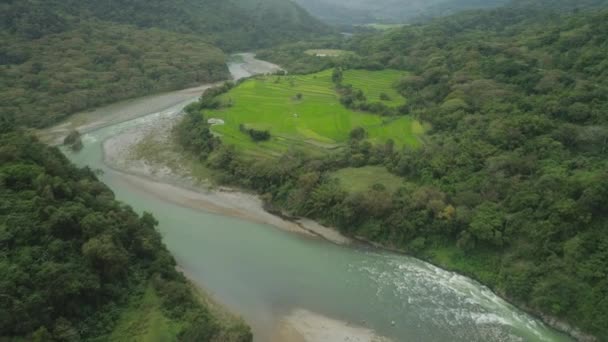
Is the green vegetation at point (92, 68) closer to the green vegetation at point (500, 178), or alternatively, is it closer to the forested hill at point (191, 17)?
the forested hill at point (191, 17)

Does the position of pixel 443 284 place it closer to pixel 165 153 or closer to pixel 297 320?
pixel 297 320

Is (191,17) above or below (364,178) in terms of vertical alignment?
above

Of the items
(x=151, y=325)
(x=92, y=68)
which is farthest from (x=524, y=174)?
(x=92, y=68)

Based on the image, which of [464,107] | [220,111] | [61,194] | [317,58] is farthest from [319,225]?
[317,58]

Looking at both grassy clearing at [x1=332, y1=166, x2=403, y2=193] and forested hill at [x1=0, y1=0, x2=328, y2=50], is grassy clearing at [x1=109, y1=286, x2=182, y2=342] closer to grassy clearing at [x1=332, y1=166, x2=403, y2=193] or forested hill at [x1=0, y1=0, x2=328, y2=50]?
grassy clearing at [x1=332, y1=166, x2=403, y2=193]

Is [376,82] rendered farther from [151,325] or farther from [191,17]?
[191,17]

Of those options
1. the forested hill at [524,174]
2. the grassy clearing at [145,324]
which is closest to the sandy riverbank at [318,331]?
the grassy clearing at [145,324]
